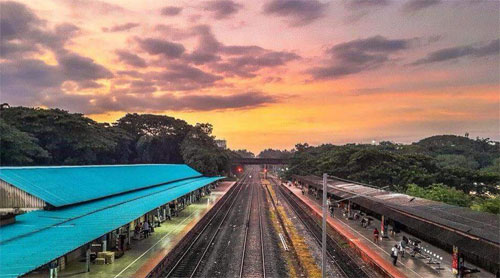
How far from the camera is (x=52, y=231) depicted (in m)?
19.1

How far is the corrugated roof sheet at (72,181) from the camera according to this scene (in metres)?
24.3

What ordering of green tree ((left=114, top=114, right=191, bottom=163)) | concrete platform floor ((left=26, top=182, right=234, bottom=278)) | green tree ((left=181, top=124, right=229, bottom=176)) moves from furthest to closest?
green tree ((left=114, top=114, right=191, bottom=163)) < green tree ((left=181, top=124, right=229, bottom=176)) < concrete platform floor ((left=26, top=182, right=234, bottom=278))

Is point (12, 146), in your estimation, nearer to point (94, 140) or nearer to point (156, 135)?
point (94, 140)

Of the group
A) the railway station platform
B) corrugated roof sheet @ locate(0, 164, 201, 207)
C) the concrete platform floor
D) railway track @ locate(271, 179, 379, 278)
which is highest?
corrugated roof sheet @ locate(0, 164, 201, 207)

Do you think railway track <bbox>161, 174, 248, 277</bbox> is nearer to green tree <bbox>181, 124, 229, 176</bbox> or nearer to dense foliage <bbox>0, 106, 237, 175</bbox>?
dense foliage <bbox>0, 106, 237, 175</bbox>

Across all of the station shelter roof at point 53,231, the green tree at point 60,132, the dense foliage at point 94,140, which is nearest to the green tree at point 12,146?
the dense foliage at point 94,140

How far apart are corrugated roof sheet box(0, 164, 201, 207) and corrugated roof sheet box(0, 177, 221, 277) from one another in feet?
4.09

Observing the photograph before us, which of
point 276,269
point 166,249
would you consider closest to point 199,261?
point 166,249

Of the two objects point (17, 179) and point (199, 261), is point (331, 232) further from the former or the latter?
point (17, 179)

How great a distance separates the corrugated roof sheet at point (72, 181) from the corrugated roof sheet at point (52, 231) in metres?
1.25

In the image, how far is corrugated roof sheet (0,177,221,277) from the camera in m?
14.4

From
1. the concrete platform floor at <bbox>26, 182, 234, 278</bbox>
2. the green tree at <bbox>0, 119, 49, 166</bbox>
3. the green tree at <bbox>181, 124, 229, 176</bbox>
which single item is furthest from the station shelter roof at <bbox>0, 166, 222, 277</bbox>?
the green tree at <bbox>181, 124, 229, 176</bbox>

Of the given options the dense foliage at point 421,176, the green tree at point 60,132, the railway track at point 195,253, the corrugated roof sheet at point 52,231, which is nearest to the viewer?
the corrugated roof sheet at point 52,231

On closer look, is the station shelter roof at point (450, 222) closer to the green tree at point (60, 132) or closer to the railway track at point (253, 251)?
the railway track at point (253, 251)
